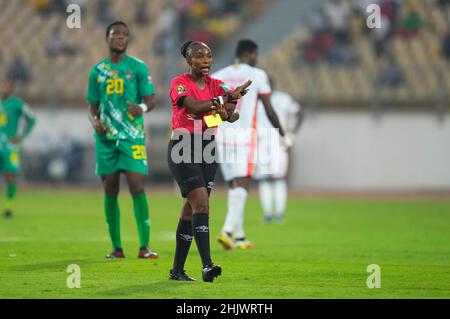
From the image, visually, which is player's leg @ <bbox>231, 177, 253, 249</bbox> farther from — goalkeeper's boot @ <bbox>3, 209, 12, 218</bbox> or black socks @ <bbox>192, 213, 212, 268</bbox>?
goalkeeper's boot @ <bbox>3, 209, 12, 218</bbox>

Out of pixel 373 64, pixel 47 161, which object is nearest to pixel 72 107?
pixel 47 161

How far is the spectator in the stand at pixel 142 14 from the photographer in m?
35.8

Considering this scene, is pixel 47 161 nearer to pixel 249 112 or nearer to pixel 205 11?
pixel 205 11

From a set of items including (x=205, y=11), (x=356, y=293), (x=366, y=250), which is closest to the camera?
(x=356, y=293)

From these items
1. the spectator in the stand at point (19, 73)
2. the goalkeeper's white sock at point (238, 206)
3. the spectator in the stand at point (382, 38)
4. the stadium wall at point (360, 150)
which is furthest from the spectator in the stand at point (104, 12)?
the goalkeeper's white sock at point (238, 206)

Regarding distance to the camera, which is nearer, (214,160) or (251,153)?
(214,160)

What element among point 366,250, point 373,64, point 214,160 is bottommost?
point 366,250

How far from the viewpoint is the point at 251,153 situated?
1520 cm

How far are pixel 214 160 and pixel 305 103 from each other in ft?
73.5

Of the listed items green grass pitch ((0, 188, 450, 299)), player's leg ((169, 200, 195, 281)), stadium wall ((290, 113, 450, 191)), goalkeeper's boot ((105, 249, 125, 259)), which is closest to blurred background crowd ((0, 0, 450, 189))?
stadium wall ((290, 113, 450, 191))

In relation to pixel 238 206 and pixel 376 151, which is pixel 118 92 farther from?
pixel 376 151

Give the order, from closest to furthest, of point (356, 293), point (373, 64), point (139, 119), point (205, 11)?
point (356, 293) → point (139, 119) → point (373, 64) → point (205, 11)

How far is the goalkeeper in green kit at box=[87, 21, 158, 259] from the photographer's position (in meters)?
13.1

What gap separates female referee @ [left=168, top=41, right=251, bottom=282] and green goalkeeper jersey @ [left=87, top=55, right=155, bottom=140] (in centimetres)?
243
